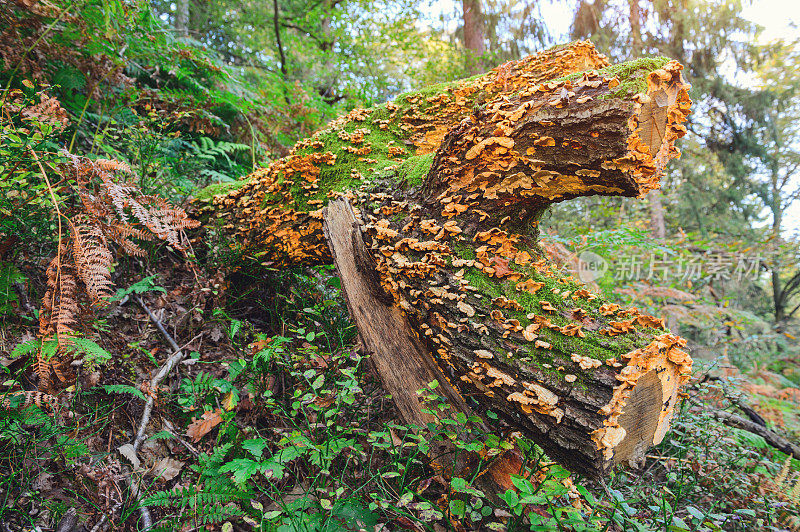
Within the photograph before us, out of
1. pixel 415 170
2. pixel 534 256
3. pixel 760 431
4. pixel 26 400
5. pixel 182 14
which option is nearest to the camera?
pixel 26 400

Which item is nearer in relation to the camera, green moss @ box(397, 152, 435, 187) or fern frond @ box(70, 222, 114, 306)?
fern frond @ box(70, 222, 114, 306)

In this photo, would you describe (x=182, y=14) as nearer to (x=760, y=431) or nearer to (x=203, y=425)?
(x=203, y=425)

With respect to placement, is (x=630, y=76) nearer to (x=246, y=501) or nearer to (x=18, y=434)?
(x=246, y=501)

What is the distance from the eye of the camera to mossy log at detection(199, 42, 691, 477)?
62.4 inches

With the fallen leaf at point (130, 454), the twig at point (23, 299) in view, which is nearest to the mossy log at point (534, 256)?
the fallen leaf at point (130, 454)

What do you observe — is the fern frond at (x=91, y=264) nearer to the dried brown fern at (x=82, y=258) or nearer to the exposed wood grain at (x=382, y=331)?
the dried brown fern at (x=82, y=258)

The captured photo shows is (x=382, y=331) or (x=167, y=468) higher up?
(x=382, y=331)

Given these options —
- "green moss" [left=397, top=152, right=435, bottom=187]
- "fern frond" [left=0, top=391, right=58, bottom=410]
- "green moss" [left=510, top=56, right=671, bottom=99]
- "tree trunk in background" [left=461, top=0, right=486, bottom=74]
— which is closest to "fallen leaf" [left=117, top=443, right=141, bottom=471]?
"fern frond" [left=0, top=391, right=58, bottom=410]

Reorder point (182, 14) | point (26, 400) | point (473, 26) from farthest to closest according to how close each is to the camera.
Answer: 1. point (182, 14)
2. point (473, 26)
3. point (26, 400)

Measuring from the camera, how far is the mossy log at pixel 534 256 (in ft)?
5.20

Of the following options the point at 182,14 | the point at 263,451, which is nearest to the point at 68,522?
the point at 263,451

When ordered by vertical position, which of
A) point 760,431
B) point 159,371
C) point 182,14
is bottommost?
point 760,431

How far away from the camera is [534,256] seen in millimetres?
2197

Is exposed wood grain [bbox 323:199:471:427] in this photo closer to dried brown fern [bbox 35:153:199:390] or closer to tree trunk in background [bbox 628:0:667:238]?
dried brown fern [bbox 35:153:199:390]
